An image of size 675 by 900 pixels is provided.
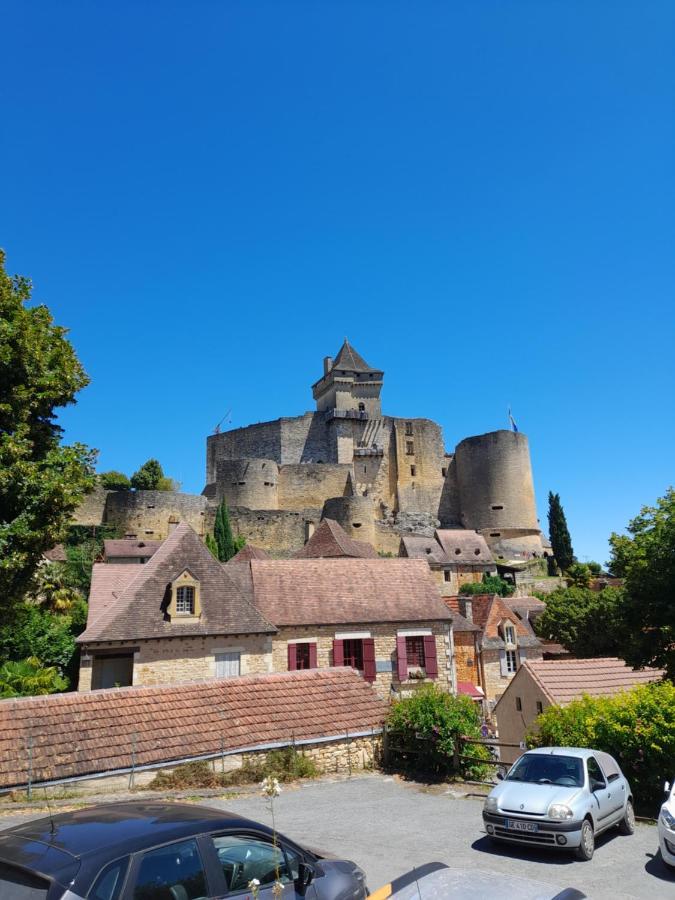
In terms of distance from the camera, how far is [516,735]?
19375mm

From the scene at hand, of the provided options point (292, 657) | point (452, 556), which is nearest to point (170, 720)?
point (292, 657)

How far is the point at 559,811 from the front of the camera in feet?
19.9

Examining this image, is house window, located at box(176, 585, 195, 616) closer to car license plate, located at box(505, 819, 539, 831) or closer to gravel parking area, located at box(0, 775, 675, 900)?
gravel parking area, located at box(0, 775, 675, 900)

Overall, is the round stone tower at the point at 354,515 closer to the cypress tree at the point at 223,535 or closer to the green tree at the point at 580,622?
the cypress tree at the point at 223,535

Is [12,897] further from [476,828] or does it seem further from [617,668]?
[617,668]

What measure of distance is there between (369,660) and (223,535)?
1206 inches

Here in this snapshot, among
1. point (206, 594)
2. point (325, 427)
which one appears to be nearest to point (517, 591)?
point (325, 427)

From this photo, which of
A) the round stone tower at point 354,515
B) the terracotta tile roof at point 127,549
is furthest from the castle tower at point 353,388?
the terracotta tile roof at point 127,549

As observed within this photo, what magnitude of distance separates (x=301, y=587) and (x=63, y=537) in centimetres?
888

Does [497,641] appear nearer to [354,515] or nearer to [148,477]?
[354,515]

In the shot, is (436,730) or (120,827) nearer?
(120,827)

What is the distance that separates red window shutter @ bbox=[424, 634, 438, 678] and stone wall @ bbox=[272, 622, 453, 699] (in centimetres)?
Result: 15

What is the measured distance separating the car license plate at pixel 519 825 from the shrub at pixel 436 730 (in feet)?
10.1

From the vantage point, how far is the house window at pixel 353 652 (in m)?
17.7
